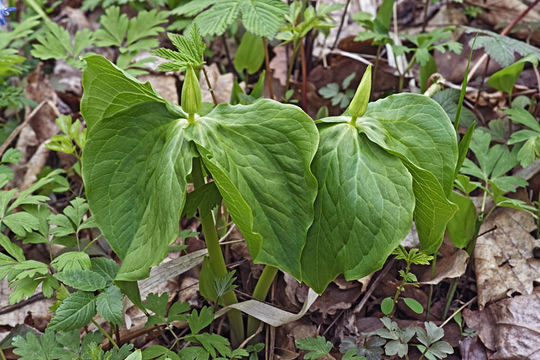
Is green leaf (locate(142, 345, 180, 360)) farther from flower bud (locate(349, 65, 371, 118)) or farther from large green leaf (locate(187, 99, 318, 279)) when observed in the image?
flower bud (locate(349, 65, 371, 118))

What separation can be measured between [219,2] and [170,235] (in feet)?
3.27

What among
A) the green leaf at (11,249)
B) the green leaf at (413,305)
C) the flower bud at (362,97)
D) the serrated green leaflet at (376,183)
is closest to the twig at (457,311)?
the green leaf at (413,305)

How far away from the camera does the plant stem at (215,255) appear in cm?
Answer: 118

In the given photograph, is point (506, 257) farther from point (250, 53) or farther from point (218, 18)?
point (250, 53)

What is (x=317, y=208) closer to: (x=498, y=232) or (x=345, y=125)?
(x=345, y=125)

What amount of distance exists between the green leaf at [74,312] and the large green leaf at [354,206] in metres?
0.57

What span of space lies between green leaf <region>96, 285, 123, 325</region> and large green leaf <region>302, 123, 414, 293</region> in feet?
1.63

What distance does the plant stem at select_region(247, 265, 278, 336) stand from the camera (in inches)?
54.9

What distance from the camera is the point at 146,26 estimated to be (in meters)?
2.21

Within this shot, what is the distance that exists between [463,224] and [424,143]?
1.94 feet

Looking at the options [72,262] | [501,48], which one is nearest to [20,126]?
[72,262]

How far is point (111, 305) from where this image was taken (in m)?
1.26

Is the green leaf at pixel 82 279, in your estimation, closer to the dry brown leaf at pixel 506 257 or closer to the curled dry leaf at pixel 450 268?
the curled dry leaf at pixel 450 268

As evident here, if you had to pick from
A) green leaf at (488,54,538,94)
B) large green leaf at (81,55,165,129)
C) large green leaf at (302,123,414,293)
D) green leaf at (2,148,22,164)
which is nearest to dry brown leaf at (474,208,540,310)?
green leaf at (488,54,538,94)
